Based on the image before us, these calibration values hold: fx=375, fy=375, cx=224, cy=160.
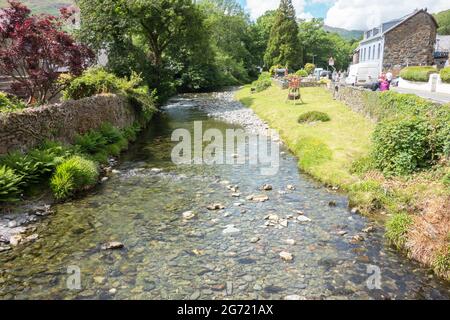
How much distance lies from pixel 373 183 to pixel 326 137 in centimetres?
764

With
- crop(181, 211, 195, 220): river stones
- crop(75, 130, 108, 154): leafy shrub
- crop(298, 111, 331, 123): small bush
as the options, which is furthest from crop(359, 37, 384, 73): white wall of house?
crop(181, 211, 195, 220): river stones

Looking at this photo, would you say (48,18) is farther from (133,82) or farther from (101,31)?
(101,31)

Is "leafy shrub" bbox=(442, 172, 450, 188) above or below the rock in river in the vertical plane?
above

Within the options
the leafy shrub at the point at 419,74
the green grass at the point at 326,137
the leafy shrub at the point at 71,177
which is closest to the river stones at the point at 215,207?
the green grass at the point at 326,137

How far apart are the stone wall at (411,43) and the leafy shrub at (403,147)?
47.5m

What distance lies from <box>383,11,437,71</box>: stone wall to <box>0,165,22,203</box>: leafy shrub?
182 feet

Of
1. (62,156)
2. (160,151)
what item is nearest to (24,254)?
(62,156)

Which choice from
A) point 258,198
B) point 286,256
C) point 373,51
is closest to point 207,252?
point 286,256

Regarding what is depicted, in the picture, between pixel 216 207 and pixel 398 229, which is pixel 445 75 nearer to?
pixel 398 229

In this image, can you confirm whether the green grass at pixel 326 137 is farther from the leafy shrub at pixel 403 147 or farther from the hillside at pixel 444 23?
the hillside at pixel 444 23

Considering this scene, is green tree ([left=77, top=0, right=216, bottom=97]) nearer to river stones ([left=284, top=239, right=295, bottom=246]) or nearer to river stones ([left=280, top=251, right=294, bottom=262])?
river stones ([left=284, top=239, right=295, bottom=246])

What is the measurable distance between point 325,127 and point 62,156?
14776mm

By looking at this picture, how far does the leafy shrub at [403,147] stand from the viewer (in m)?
12.8

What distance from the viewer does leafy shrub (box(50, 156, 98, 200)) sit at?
12.8 meters
